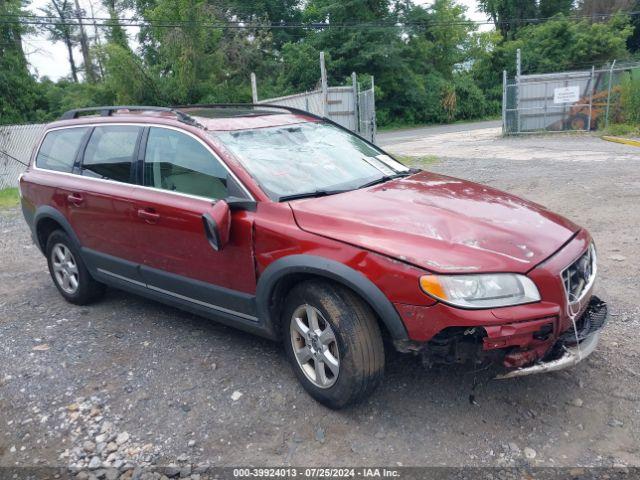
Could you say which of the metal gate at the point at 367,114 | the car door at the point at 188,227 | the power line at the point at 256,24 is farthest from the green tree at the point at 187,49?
the car door at the point at 188,227

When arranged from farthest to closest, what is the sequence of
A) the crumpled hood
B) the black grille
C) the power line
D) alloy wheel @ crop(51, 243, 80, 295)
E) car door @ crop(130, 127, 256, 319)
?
the power line
alloy wheel @ crop(51, 243, 80, 295)
car door @ crop(130, 127, 256, 319)
the black grille
the crumpled hood

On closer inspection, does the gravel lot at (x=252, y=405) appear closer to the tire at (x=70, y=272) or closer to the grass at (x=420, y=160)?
the tire at (x=70, y=272)

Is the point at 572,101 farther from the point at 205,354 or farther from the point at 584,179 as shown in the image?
the point at 205,354

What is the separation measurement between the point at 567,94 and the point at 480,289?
65.9 feet

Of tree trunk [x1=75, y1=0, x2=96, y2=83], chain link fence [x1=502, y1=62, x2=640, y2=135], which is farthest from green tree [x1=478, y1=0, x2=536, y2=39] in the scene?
tree trunk [x1=75, y1=0, x2=96, y2=83]

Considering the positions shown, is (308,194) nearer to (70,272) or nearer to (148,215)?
(148,215)

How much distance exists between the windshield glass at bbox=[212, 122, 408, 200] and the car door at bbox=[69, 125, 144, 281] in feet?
3.17

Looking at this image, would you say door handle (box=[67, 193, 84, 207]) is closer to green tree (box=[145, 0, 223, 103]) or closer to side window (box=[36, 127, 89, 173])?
side window (box=[36, 127, 89, 173])

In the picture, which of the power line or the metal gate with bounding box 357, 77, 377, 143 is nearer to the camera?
the metal gate with bounding box 357, 77, 377, 143

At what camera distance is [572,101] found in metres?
20.3

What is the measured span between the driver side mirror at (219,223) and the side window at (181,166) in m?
0.20

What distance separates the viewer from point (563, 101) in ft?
67.1

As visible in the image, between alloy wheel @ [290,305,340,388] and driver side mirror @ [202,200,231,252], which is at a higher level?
driver side mirror @ [202,200,231,252]

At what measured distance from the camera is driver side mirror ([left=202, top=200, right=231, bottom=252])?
343cm
